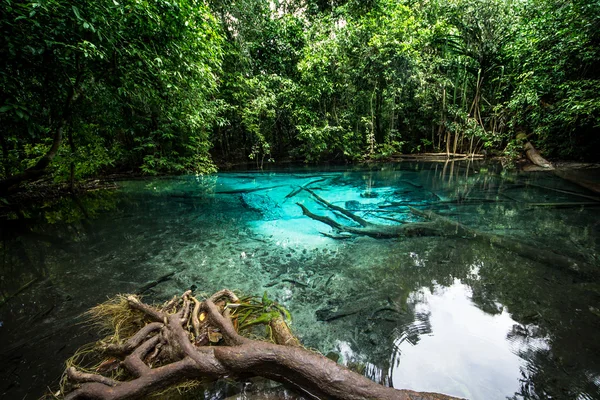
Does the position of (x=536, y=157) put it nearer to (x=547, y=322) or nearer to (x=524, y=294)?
(x=524, y=294)

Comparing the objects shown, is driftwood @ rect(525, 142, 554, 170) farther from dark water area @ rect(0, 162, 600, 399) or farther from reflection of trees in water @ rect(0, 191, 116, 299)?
reflection of trees in water @ rect(0, 191, 116, 299)

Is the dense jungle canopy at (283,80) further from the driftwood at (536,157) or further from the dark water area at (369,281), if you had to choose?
the dark water area at (369,281)

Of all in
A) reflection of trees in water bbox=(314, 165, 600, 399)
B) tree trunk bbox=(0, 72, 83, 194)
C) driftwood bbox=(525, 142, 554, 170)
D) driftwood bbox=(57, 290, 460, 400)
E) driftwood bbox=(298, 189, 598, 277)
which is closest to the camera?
driftwood bbox=(57, 290, 460, 400)

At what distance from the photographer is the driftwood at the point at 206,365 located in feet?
4.04

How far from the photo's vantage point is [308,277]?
3.14 meters

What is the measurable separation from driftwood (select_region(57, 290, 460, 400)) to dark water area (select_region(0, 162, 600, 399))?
0.29 m

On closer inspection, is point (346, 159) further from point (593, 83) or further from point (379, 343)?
point (379, 343)

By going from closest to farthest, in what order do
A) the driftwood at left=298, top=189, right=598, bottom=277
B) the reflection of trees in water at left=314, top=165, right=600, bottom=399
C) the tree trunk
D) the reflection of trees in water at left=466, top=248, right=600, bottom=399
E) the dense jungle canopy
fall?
the reflection of trees in water at left=466, top=248, right=600, bottom=399
the reflection of trees in water at left=314, top=165, right=600, bottom=399
the driftwood at left=298, top=189, right=598, bottom=277
the dense jungle canopy
the tree trunk

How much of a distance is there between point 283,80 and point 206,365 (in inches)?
570

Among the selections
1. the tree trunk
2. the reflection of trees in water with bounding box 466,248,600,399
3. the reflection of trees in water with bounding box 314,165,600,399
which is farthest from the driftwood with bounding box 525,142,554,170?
the tree trunk

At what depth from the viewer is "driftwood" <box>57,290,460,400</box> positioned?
4.04 feet

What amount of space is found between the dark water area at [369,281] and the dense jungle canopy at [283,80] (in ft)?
7.17

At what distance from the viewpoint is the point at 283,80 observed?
540 inches

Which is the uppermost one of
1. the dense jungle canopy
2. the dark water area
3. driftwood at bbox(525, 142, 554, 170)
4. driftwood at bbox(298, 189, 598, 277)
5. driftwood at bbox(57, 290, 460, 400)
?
the dense jungle canopy
